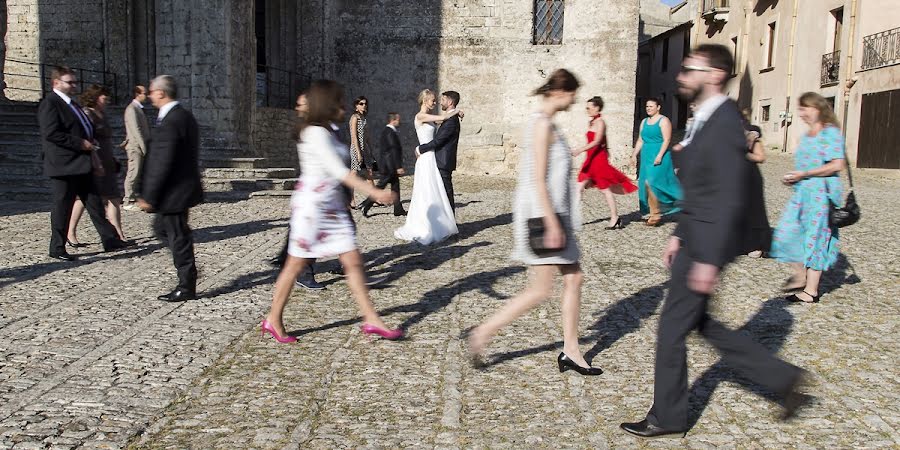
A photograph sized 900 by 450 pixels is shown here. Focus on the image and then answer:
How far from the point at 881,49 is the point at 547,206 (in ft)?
70.8

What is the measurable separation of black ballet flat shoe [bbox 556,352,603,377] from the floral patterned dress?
7.37 ft

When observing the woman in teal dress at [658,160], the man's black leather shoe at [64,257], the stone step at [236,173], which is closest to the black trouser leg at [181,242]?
the man's black leather shoe at [64,257]

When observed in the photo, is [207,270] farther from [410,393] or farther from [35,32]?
[35,32]

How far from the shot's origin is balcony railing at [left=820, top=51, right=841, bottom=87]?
23594mm

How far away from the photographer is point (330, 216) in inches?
180

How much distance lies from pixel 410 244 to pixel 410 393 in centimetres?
464

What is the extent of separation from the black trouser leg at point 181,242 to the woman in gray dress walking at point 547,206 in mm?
2607

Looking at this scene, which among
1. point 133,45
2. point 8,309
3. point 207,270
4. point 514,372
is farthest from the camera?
point 133,45

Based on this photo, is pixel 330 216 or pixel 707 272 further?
pixel 330 216

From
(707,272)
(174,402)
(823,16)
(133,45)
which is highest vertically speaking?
(823,16)

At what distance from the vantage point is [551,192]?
3.97 meters

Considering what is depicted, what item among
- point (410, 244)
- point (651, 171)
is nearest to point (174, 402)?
point (410, 244)

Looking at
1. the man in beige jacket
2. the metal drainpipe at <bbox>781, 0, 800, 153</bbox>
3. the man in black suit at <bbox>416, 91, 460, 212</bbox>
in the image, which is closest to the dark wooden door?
the metal drainpipe at <bbox>781, 0, 800, 153</bbox>

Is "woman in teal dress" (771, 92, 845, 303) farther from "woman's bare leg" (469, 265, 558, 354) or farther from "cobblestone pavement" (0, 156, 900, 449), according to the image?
"woman's bare leg" (469, 265, 558, 354)
